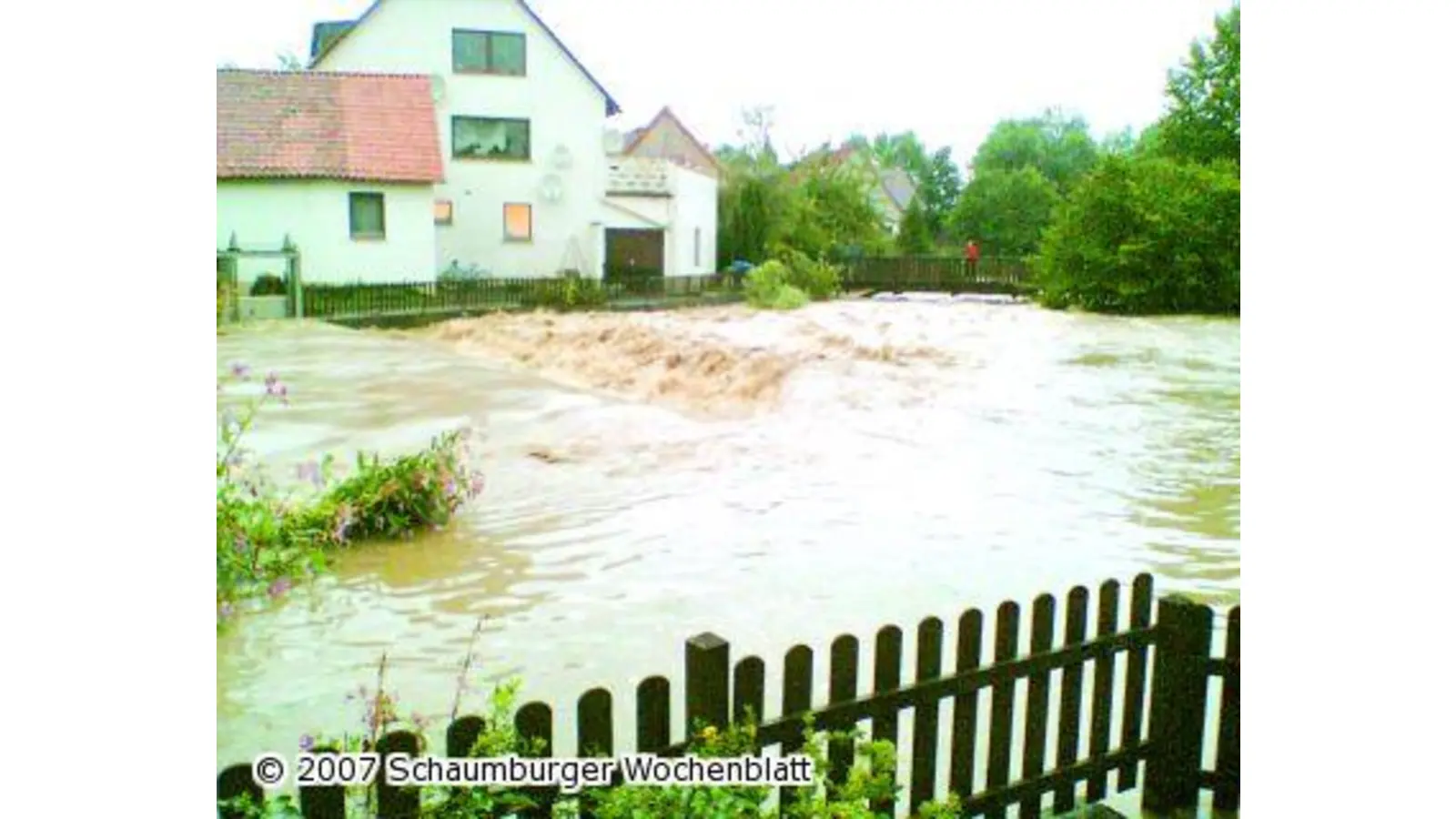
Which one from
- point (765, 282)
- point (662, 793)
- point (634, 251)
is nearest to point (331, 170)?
point (634, 251)

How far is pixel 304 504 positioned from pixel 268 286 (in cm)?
93

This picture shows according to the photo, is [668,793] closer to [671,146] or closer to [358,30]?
[358,30]

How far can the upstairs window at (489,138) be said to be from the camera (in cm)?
450

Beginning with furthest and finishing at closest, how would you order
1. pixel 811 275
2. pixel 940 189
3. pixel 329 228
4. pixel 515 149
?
pixel 811 275 < pixel 515 149 < pixel 329 228 < pixel 940 189

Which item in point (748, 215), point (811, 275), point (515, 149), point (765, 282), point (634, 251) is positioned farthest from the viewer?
point (748, 215)

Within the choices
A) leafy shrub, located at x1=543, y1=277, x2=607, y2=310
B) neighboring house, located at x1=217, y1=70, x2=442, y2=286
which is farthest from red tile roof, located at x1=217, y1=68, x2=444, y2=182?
leafy shrub, located at x1=543, y1=277, x2=607, y2=310

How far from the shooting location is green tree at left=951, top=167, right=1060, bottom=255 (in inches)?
174

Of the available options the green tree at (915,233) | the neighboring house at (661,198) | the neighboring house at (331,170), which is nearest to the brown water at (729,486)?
the neighboring house at (331,170)

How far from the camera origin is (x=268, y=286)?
3.77 metres

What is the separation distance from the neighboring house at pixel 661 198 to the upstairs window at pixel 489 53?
0.56 meters

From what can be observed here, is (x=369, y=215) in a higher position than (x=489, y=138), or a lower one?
lower

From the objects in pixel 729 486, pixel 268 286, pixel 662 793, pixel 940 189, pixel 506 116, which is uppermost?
pixel 506 116
